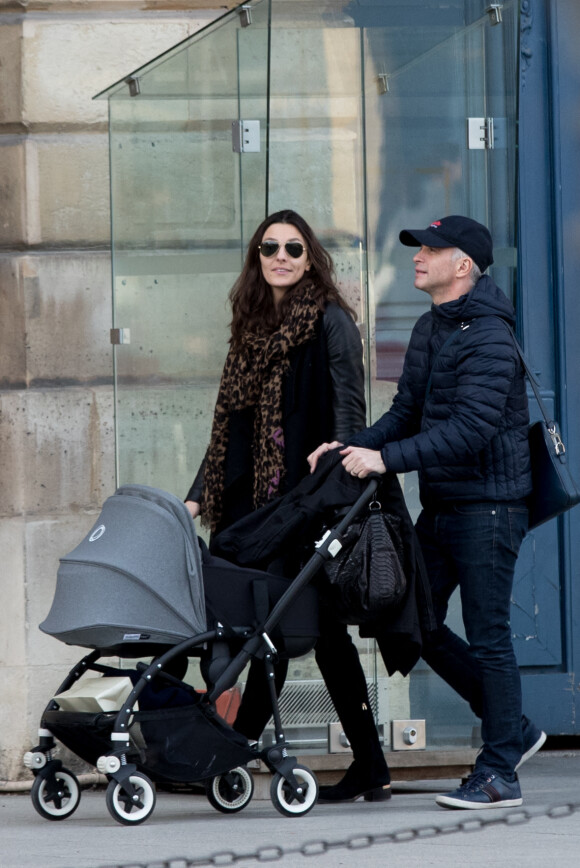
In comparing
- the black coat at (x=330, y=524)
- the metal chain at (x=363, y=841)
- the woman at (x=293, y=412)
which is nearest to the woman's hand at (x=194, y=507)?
the woman at (x=293, y=412)

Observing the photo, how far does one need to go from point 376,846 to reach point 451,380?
4.83 ft

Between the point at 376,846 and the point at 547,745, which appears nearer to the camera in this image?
the point at 376,846

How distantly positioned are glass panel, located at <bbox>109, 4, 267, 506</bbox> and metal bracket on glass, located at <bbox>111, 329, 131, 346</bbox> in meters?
0.02

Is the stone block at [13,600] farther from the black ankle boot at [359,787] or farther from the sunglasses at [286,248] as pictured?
the sunglasses at [286,248]

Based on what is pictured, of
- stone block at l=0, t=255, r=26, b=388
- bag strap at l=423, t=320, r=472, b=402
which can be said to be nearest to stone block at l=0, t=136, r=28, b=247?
stone block at l=0, t=255, r=26, b=388

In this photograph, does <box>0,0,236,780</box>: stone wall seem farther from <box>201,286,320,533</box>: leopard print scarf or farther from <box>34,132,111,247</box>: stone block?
<box>201,286,320,533</box>: leopard print scarf

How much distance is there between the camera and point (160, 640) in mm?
4496

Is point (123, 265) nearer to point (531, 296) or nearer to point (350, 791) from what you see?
point (531, 296)

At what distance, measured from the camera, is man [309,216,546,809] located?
4688 mm

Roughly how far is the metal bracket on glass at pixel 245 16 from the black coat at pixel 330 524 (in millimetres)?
1727

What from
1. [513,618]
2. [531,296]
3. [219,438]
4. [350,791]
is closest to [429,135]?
[531,296]

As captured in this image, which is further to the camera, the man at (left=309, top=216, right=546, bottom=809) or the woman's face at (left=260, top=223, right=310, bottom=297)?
the woman's face at (left=260, top=223, right=310, bottom=297)

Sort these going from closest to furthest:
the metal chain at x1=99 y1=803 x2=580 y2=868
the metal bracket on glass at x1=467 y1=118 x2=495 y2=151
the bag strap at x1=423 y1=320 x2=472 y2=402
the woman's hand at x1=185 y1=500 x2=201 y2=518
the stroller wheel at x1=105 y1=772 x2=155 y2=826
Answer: the metal chain at x1=99 y1=803 x2=580 y2=868
the stroller wheel at x1=105 y1=772 x2=155 y2=826
the bag strap at x1=423 y1=320 x2=472 y2=402
the woman's hand at x1=185 y1=500 x2=201 y2=518
the metal bracket on glass at x1=467 y1=118 x2=495 y2=151

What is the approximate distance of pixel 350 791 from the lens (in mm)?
5090
